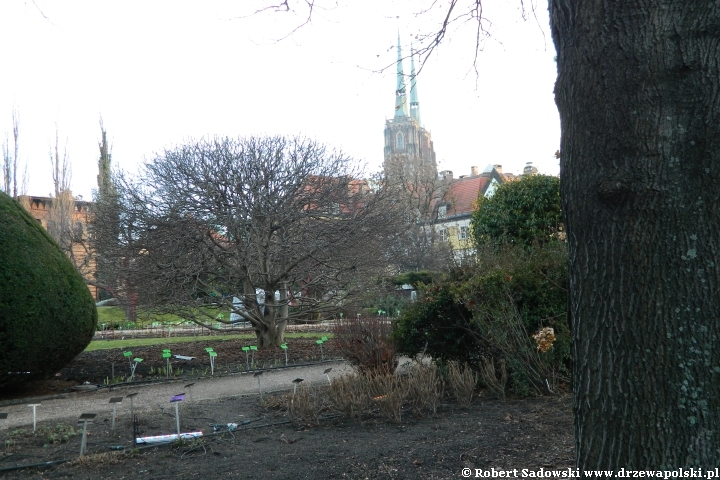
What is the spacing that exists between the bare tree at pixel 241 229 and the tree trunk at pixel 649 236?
10701 millimetres

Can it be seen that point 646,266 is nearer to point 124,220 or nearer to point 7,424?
point 7,424

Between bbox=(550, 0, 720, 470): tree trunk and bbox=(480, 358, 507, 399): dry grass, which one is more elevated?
bbox=(550, 0, 720, 470): tree trunk

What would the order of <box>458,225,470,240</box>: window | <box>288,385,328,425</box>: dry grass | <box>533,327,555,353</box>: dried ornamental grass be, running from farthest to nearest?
<box>458,225,470,240</box>: window, <box>533,327,555,353</box>: dried ornamental grass, <box>288,385,328,425</box>: dry grass

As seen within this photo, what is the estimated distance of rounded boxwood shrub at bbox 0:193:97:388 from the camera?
26.5ft

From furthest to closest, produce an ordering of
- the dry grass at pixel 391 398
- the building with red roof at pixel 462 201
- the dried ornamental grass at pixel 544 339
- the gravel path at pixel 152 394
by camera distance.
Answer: the building with red roof at pixel 462 201
the gravel path at pixel 152 394
the dried ornamental grass at pixel 544 339
the dry grass at pixel 391 398

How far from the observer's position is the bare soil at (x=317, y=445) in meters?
4.36

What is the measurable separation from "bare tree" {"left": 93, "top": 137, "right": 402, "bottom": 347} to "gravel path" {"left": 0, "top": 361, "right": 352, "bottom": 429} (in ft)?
9.54

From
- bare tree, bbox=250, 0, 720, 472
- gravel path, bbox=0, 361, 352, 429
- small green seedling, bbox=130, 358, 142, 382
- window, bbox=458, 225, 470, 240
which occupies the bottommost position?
gravel path, bbox=0, 361, 352, 429

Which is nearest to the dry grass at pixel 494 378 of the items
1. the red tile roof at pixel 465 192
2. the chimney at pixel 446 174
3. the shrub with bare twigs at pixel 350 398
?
the shrub with bare twigs at pixel 350 398

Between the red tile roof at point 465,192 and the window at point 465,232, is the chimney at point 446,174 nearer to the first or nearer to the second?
the window at point 465,232

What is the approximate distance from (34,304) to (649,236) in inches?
319

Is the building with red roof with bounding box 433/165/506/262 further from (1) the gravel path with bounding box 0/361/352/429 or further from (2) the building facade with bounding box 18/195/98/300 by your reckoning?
(1) the gravel path with bounding box 0/361/352/429

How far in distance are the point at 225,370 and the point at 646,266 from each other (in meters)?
9.71

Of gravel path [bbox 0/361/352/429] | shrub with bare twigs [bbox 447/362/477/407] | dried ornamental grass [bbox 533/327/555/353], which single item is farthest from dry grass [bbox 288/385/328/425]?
dried ornamental grass [bbox 533/327/555/353]
